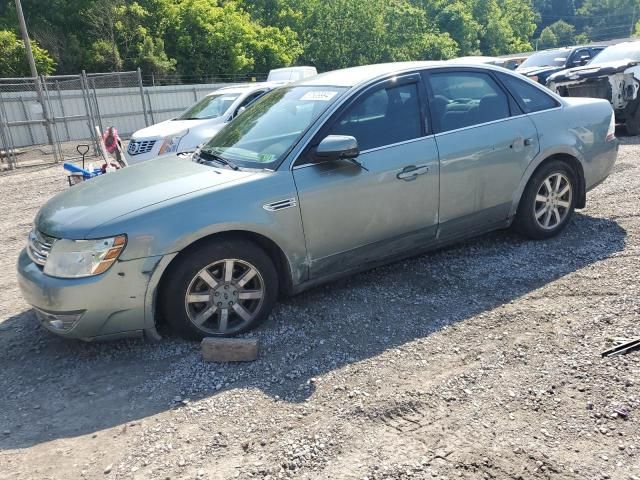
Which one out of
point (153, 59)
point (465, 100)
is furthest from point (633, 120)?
point (153, 59)

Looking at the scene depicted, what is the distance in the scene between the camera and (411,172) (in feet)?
14.1

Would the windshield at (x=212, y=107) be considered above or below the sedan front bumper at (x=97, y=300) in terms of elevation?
above

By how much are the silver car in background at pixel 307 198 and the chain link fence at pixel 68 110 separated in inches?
483

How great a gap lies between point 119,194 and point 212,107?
8041 millimetres

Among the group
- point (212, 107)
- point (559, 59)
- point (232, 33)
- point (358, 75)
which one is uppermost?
point (232, 33)

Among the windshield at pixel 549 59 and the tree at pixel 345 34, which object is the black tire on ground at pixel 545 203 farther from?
the tree at pixel 345 34

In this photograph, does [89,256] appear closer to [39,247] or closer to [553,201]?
[39,247]

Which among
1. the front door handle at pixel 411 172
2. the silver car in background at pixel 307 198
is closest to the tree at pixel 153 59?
the silver car in background at pixel 307 198

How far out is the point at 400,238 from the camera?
4418 millimetres

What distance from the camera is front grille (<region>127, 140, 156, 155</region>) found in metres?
10.4

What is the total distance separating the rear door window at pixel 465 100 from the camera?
15.0 ft

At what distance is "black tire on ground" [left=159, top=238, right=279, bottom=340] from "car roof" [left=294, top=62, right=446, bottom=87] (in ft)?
5.16

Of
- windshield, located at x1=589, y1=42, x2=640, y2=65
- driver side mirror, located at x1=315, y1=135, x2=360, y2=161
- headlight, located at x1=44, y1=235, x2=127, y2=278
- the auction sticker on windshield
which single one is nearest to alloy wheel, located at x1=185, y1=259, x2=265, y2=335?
headlight, located at x1=44, y1=235, x2=127, y2=278

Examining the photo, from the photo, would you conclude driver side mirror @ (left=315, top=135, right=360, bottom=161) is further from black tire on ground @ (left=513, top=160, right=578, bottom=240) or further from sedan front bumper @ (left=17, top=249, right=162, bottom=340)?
black tire on ground @ (left=513, top=160, right=578, bottom=240)
